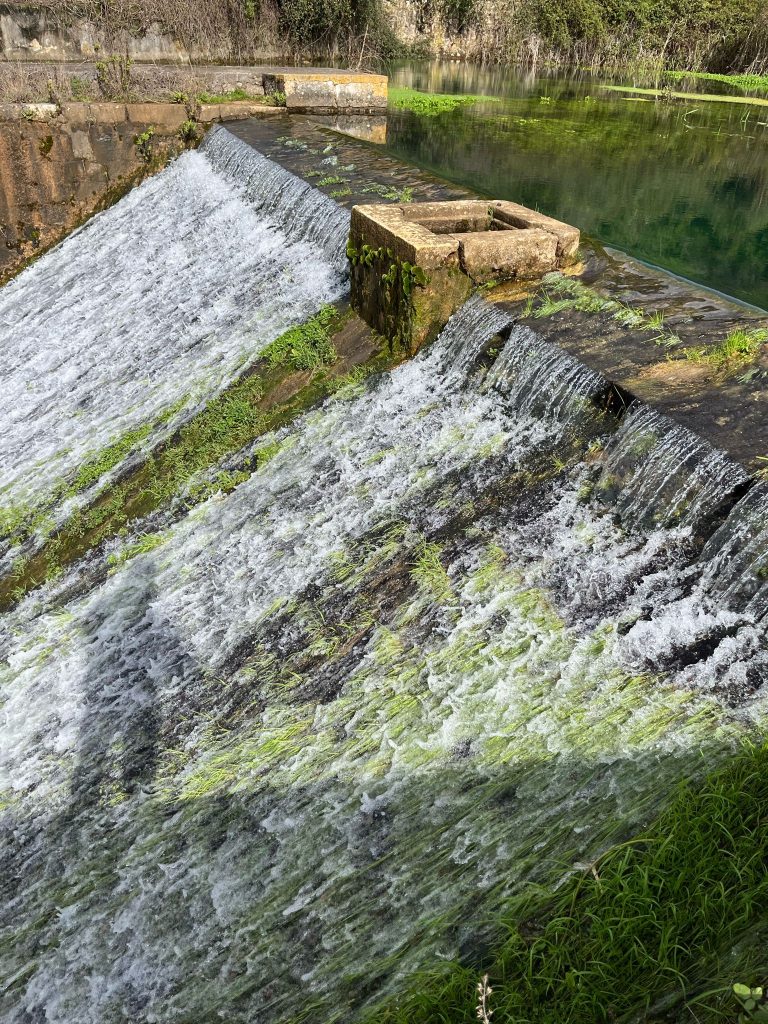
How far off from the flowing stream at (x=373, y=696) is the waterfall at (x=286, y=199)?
2.65 metres

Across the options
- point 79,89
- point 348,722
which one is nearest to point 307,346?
point 348,722

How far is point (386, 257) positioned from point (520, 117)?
13.1 meters

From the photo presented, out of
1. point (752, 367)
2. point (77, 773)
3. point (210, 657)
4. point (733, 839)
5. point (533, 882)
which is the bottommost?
point (77, 773)

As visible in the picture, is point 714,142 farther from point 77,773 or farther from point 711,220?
point 77,773

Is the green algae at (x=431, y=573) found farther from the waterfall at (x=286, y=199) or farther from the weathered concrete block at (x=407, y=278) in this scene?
the waterfall at (x=286, y=199)

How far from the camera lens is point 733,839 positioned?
2.48 m

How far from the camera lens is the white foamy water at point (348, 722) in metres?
2.87

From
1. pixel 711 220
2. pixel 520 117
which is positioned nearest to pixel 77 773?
pixel 711 220

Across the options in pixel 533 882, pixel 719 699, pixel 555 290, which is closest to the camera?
pixel 533 882

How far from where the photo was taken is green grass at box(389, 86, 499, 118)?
17.2 meters

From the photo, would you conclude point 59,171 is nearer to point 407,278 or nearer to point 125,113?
point 125,113

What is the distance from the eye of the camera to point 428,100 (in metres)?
17.9

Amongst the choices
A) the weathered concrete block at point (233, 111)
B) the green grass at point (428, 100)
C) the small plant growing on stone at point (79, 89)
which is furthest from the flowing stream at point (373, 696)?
the green grass at point (428, 100)

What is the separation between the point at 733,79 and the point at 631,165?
39.4ft
